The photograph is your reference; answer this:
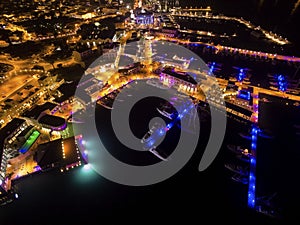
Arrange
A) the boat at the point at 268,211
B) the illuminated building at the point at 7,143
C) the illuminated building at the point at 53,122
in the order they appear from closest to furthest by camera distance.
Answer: the boat at the point at 268,211 → the illuminated building at the point at 7,143 → the illuminated building at the point at 53,122

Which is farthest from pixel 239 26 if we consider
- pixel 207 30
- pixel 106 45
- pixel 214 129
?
pixel 214 129

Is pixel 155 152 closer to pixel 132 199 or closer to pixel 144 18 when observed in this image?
pixel 132 199

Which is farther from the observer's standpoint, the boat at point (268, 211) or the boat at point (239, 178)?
the boat at point (239, 178)

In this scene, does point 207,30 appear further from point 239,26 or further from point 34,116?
point 34,116

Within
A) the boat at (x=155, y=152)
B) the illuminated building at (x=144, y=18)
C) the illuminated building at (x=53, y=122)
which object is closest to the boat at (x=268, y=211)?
the boat at (x=155, y=152)

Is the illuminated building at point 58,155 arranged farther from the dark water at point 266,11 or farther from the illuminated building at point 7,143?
the dark water at point 266,11

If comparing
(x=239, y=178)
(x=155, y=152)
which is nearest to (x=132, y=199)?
(x=155, y=152)

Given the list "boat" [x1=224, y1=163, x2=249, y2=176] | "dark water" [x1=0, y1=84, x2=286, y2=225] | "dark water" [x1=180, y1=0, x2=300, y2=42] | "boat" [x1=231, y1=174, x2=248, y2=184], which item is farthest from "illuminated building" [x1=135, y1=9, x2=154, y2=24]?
"boat" [x1=231, y1=174, x2=248, y2=184]

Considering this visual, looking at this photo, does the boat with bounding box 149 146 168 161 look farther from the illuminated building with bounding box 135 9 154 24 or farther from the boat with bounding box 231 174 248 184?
the illuminated building with bounding box 135 9 154 24
